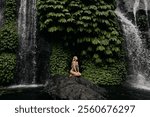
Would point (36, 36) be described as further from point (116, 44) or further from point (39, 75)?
point (116, 44)

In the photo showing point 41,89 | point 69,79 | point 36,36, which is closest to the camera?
point 69,79

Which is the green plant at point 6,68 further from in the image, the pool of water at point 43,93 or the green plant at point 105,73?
the green plant at point 105,73

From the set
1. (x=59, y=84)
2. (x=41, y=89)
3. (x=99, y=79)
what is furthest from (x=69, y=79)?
(x=99, y=79)

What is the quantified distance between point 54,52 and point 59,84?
171 inches

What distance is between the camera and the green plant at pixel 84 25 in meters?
17.8

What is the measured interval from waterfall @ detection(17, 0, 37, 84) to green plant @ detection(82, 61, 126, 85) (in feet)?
9.75

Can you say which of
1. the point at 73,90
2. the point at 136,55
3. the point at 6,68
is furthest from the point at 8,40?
the point at 136,55

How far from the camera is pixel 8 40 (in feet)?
60.1

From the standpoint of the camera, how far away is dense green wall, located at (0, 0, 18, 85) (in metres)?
17.6

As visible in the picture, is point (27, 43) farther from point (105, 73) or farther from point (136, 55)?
point (136, 55)

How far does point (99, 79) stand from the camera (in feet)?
58.5

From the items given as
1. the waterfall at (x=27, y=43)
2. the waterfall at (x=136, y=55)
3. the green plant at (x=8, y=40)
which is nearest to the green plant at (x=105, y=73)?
the waterfall at (x=136, y=55)

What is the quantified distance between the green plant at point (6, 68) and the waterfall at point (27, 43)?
0.44 m

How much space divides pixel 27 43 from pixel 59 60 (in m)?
2.18
